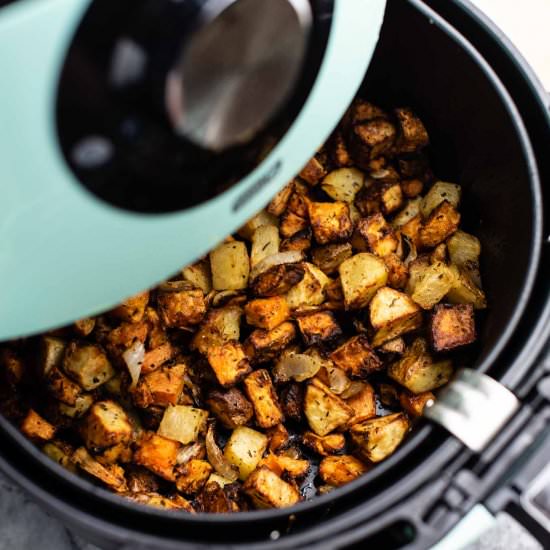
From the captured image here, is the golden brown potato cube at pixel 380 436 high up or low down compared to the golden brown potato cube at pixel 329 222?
down

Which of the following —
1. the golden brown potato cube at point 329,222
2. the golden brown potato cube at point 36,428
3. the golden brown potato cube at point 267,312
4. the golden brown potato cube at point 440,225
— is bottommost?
the golden brown potato cube at point 36,428

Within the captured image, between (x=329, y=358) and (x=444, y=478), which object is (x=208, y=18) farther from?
(x=329, y=358)

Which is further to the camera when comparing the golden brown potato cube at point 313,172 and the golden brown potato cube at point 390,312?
the golden brown potato cube at point 313,172

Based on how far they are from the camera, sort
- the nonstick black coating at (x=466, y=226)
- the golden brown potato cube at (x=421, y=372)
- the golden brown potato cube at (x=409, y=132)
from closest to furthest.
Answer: the nonstick black coating at (x=466, y=226), the golden brown potato cube at (x=421, y=372), the golden brown potato cube at (x=409, y=132)

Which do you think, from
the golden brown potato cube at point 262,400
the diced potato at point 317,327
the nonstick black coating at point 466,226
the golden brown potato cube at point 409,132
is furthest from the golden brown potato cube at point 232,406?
the golden brown potato cube at point 409,132

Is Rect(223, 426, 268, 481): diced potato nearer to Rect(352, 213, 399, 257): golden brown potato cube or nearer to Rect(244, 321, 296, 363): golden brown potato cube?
Rect(244, 321, 296, 363): golden brown potato cube

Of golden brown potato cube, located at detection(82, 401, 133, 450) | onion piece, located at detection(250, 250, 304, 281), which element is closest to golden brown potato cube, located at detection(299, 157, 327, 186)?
onion piece, located at detection(250, 250, 304, 281)

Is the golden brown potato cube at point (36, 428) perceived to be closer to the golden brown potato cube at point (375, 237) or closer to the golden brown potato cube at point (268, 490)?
the golden brown potato cube at point (268, 490)

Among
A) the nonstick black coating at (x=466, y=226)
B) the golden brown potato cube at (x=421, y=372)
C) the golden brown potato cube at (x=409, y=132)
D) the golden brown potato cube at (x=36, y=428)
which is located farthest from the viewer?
the golden brown potato cube at (x=409, y=132)

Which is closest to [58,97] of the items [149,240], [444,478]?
[149,240]
